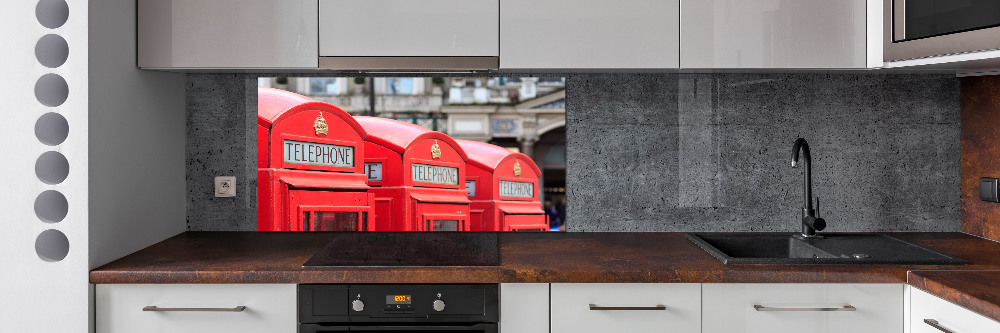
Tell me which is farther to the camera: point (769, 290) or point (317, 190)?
point (317, 190)

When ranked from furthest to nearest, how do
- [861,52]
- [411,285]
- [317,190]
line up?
[317,190], [861,52], [411,285]

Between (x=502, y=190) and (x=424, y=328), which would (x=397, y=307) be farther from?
(x=502, y=190)

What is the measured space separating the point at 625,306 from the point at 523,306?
258mm

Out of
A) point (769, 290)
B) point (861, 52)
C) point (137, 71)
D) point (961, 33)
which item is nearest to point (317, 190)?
point (137, 71)

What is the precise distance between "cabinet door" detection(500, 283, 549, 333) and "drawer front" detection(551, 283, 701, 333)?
3 centimetres

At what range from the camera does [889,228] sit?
229cm

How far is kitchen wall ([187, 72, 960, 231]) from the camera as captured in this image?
2.27m

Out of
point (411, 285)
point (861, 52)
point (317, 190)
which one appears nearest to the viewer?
point (411, 285)

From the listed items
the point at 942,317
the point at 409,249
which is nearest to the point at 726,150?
the point at 942,317

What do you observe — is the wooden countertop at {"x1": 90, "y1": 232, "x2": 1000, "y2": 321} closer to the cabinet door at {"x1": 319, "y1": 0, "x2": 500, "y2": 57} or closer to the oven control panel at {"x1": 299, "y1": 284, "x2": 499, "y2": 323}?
the oven control panel at {"x1": 299, "y1": 284, "x2": 499, "y2": 323}

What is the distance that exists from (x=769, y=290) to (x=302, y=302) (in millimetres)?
1177
